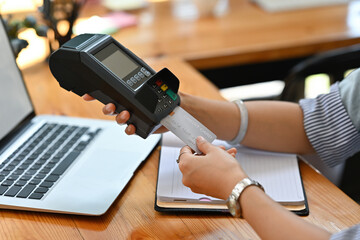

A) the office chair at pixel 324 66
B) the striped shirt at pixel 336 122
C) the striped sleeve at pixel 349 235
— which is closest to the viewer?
the striped sleeve at pixel 349 235

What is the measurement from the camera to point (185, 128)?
732mm

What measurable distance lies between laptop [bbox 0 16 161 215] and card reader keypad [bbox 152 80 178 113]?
6.3 inches

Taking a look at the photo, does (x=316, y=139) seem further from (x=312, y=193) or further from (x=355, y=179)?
(x=355, y=179)

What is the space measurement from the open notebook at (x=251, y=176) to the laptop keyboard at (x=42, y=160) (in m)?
0.17

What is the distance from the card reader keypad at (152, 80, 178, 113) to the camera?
28.2 inches

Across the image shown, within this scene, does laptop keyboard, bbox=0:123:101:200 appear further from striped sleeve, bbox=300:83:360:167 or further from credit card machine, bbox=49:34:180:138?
striped sleeve, bbox=300:83:360:167

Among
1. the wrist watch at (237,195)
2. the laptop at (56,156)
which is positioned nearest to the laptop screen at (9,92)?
the laptop at (56,156)

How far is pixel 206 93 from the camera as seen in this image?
3.65ft

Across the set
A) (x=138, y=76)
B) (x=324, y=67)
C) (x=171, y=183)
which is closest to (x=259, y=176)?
(x=171, y=183)

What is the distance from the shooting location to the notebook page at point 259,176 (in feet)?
2.47

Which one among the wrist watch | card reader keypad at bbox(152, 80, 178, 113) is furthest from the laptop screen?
the wrist watch

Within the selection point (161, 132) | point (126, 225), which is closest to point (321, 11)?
point (161, 132)

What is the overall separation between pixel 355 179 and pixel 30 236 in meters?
0.75

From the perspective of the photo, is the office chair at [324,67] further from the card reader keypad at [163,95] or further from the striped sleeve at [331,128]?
the card reader keypad at [163,95]
